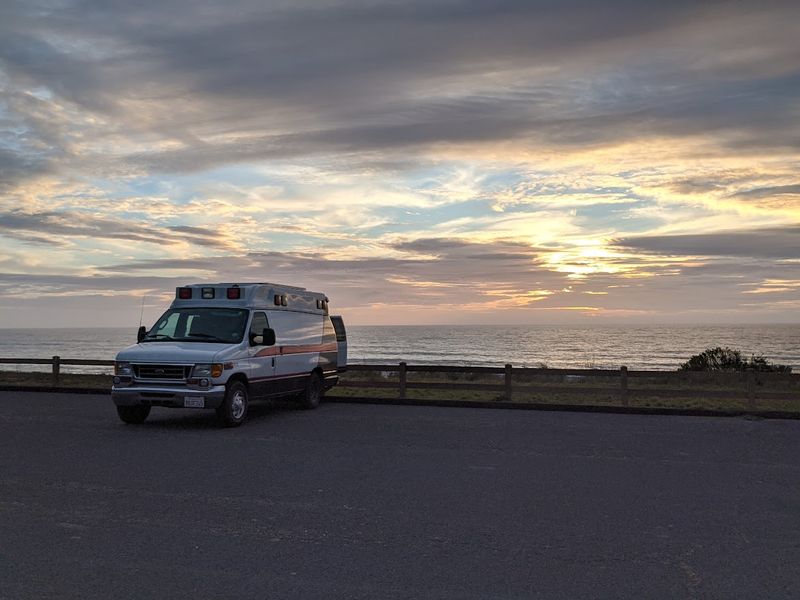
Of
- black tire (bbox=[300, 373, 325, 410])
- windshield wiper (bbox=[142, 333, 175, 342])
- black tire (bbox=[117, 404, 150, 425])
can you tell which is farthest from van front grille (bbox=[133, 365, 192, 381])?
black tire (bbox=[300, 373, 325, 410])

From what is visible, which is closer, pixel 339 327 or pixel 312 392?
pixel 312 392

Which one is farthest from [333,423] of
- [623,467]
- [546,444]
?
[623,467]

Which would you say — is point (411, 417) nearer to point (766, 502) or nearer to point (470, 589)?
point (766, 502)

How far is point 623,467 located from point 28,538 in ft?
23.1

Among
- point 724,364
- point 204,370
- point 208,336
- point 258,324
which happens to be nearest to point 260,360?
point 258,324

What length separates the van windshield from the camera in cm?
1508

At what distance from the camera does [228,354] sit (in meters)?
14.4

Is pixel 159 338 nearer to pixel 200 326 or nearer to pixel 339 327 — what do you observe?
pixel 200 326

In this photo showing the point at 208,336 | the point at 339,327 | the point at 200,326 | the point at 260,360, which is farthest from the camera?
the point at 339,327

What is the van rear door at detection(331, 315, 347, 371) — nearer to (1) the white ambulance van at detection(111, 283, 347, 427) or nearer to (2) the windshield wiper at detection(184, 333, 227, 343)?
(1) the white ambulance van at detection(111, 283, 347, 427)

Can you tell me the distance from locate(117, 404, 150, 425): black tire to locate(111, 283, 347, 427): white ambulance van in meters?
0.02

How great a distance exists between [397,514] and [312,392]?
10596 millimetres

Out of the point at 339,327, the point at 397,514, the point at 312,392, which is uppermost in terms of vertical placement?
the point at 339,327

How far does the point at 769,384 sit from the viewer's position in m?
26.5
